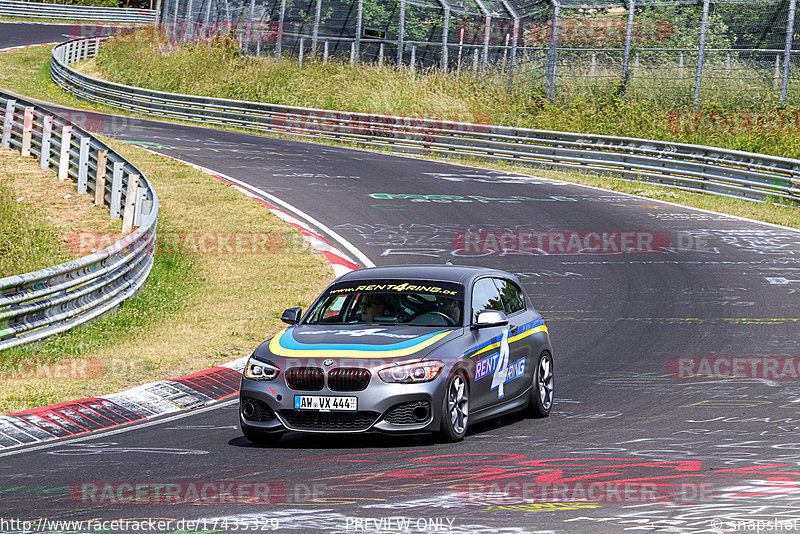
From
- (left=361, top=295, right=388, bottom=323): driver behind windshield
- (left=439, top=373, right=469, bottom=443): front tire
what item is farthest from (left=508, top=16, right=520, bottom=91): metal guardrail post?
(left=439, top=373, right=469, bottom=443): front tire

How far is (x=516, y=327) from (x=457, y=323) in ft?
2.94

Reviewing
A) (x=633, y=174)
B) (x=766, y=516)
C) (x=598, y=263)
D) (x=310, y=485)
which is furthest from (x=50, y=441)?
(x=633, y=174)

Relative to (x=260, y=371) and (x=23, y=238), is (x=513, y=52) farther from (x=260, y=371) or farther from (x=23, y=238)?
Result: (x=260, y=371)

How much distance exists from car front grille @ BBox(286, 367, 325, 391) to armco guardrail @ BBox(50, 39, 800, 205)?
19259 millimetres

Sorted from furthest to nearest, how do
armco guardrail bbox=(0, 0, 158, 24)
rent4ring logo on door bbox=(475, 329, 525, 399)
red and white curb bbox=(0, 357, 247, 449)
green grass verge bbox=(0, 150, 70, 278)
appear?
armco guardrail bbox=(0, 0, 158, 24) → green grass verge bbox=(0, 150, 70, 278) → red and white curb bbox=(0, 357, 247, 449) → rent4ring logo on door bbox=(475, 329, 525, 399)

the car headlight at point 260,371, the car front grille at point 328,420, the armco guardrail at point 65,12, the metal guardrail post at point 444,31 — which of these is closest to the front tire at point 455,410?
the car front grille at point 328,420

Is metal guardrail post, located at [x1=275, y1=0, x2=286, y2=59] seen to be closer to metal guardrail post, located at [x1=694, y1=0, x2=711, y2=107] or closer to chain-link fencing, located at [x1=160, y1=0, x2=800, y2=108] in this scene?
chain-link fencing, located at [x1=160, y1=0, x2=800, y2=108]

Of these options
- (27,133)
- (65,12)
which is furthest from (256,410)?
(65,12)

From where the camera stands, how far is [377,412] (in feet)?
28.5

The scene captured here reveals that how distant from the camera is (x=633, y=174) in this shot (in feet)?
96.9

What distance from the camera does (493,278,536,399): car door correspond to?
10008 mm

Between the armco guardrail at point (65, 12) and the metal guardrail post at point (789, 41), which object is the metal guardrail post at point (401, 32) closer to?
the metal guardrail post at point (789, 41)

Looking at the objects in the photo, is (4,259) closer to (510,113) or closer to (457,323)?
(457,323)

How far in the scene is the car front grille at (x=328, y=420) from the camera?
870 centimetres
